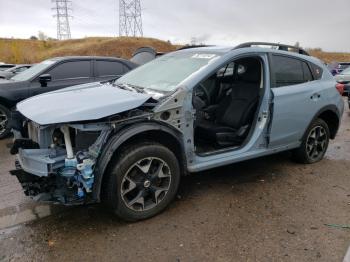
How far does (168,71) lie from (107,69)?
390cm

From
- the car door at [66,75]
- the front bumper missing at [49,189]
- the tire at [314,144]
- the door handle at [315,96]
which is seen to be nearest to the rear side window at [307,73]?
the door handle at [315,96]

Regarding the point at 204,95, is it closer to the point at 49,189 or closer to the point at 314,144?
the point at 314,144

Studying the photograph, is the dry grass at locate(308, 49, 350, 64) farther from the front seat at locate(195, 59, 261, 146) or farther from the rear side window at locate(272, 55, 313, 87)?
the front seat at locate(195, 59, 261, 146)

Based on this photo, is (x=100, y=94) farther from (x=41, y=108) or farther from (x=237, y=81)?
(x=237, y=81)

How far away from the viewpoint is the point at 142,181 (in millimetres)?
3438

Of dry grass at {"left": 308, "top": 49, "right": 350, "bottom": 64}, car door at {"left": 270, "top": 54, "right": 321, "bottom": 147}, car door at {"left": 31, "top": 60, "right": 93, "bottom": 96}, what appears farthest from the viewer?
dry grass at {"left": 308, "top": 49, "right": 350, "bottom": 64}

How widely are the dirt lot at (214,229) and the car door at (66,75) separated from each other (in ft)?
13.0

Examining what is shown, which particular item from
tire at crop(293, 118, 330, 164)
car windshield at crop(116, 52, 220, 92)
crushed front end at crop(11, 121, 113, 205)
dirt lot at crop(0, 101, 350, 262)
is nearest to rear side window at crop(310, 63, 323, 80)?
tire at crop(293, 118, 330, 164)

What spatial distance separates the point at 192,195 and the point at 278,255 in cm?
140

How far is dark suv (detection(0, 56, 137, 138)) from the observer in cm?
697

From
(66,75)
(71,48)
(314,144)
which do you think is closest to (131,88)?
(314,144)

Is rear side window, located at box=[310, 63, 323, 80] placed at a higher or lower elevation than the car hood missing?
higher

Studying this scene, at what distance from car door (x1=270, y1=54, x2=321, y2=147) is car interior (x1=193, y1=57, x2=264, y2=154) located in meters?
0.24

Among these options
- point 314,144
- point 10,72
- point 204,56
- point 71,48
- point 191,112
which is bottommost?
point 314,144
